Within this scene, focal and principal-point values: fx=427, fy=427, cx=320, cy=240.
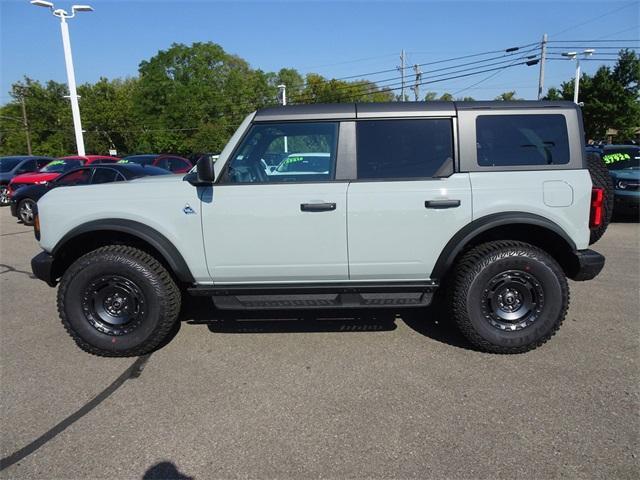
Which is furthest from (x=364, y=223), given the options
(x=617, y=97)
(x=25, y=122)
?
(x=25, y=122)

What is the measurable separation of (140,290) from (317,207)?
1.59m

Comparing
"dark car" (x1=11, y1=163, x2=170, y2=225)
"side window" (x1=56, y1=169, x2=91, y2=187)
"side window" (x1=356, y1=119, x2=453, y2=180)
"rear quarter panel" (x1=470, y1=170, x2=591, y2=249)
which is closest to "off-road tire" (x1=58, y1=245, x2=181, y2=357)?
"side window" (x1=356, y1=119, x2=453, y2=180)

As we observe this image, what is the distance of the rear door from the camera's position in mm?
3268

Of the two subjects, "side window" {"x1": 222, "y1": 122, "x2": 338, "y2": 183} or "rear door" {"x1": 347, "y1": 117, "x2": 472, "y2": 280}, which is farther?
"side window" {"x1": 222, "y1": 122, "x2": 338, "y2": 183}

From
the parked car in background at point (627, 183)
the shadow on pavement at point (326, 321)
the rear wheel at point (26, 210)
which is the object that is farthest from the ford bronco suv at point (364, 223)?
the rear wheel at point (26, 210)

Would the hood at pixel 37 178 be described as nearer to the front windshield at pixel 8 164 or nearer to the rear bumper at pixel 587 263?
the front windshield at pixel 8 164

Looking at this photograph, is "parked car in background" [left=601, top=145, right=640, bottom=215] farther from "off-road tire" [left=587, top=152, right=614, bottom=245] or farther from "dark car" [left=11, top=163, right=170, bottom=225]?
"dark car" [left=11, top=163, right=170, bottom=225]

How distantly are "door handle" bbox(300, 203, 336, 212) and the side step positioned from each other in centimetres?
62

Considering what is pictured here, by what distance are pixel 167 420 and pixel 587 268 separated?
328cm

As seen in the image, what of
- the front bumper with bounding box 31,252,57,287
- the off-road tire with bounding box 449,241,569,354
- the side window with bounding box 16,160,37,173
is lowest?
the off-road tire with bounding box 449,241,569,354

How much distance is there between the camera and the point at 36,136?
184 ft

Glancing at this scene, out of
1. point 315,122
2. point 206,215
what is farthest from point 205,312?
point 315,122

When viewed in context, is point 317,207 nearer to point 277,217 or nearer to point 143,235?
point 277,217

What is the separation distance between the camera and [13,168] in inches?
619
